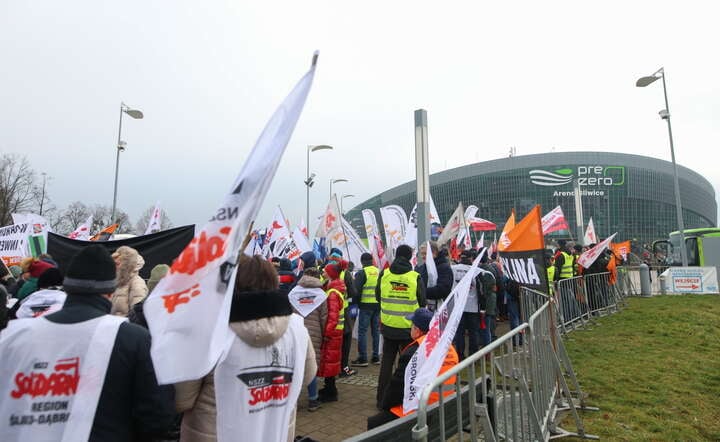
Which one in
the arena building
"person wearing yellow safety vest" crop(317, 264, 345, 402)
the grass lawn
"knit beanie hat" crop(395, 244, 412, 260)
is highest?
the arena building

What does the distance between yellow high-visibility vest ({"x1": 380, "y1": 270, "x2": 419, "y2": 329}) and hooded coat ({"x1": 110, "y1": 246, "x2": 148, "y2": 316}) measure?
9.48 feet

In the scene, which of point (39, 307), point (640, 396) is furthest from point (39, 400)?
point (640, 396)

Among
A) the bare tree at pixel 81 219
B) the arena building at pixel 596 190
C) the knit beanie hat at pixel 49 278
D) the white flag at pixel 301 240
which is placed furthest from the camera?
the arena building at pixel 596 190

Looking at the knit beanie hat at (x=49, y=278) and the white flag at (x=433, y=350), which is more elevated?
the knit beanie hat at (x=49, y=278)

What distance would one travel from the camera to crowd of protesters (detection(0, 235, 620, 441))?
6.91 ft

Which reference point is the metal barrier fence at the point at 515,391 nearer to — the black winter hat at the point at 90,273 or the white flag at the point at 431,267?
the black winter hat at the point at 90,273

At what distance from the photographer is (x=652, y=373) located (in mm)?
6770

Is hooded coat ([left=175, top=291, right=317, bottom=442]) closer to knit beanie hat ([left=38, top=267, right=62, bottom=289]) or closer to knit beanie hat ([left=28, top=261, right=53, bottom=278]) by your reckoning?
knit beanie hat ([left=38, top=267, right=62, bottom=289])

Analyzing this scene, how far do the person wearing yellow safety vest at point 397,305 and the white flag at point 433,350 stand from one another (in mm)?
2128

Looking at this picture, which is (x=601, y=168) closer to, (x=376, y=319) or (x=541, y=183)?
(x=541, y=183)

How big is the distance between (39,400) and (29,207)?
41.7 metres

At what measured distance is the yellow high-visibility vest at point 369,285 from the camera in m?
7.69

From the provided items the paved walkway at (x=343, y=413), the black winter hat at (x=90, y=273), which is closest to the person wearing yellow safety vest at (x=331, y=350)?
the paved walkway at (x=343, y=413)

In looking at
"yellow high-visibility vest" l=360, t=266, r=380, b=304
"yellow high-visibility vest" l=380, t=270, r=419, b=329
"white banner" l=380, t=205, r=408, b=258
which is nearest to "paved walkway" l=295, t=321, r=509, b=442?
"yellow high-visibility vest" l=380, t=270, r=419, b=329
